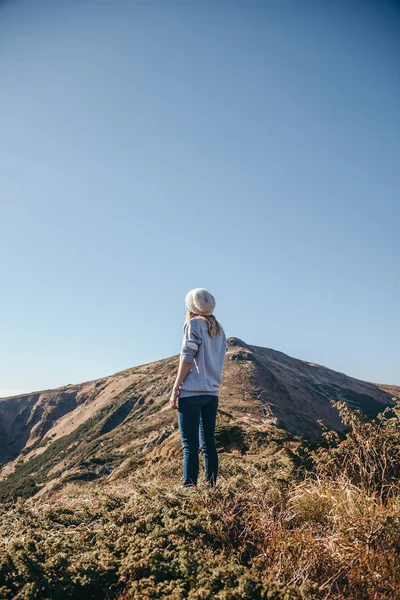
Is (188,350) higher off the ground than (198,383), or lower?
higher

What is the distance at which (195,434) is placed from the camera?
434cm

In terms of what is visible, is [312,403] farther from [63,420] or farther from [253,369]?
[63,420]

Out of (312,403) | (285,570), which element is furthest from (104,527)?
(312,403)

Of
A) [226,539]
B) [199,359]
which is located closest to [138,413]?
[199,359]

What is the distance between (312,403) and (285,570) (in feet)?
186

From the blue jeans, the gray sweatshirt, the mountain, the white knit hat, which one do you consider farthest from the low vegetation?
the mountain

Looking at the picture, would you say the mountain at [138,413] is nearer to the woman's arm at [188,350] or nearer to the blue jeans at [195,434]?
the blue jeans at [195,434]

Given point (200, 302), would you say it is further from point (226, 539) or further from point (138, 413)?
point (138, 413)

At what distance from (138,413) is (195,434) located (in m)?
55.9

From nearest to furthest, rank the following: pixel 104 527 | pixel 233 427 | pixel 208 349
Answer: pixel 104 527 < pixel 208 349 < pixel 233 427

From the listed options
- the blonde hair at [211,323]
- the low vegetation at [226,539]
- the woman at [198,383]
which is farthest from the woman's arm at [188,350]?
the low vegetation at [226,539]

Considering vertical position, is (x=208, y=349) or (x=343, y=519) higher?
(x=208, y=349)

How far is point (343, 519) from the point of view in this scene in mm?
2826

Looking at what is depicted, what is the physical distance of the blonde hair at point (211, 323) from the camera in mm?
4578
